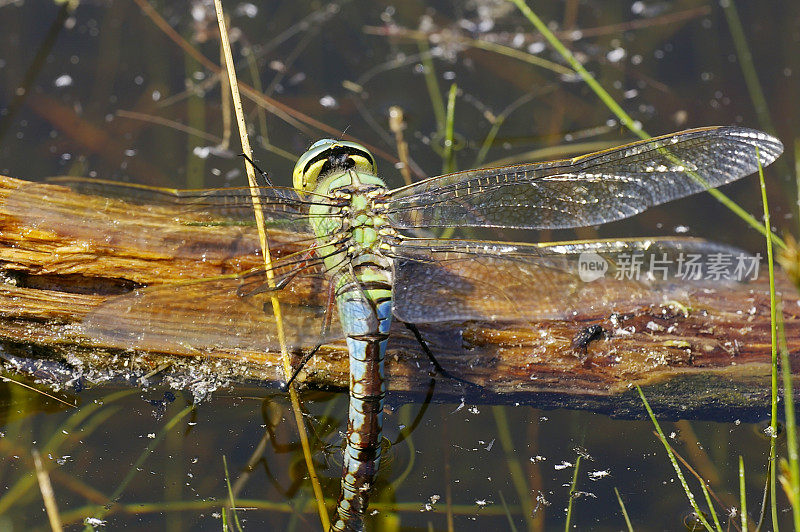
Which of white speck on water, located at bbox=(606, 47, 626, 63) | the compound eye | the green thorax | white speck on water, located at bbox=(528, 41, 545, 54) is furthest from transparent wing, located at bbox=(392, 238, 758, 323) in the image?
white speck on water, located at bbox=(528, 41, 545, 54)

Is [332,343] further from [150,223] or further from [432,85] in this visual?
[432,85]

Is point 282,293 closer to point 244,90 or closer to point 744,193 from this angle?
point 244,90

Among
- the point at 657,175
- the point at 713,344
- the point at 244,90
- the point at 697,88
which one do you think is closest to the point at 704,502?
the point at 713,344

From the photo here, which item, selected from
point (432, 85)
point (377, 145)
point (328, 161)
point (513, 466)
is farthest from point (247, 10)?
point (513, 466)

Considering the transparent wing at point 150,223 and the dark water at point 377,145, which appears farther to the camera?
the dark water at point 377,145

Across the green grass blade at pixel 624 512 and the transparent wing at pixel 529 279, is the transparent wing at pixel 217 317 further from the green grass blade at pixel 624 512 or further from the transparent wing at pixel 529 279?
the green grass blade at pixel 624 512

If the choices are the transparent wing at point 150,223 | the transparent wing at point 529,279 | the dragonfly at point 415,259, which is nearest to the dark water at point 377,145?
the dragonfly at point 415,259
